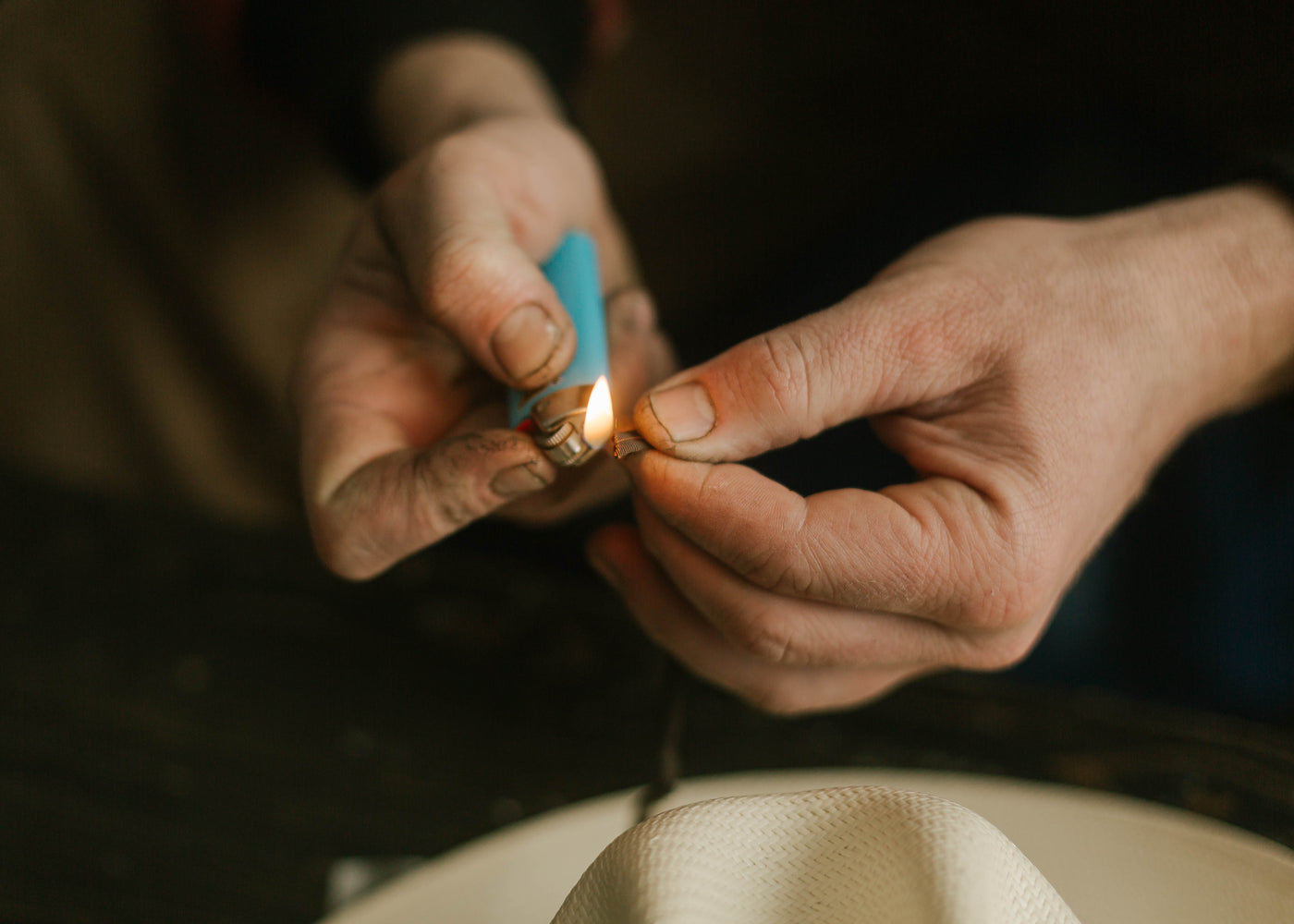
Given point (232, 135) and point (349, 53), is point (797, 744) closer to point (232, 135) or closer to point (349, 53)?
point (349, 53)

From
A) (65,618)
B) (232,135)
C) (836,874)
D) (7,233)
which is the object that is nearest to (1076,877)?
(836,874)

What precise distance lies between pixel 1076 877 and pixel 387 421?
1.38ft

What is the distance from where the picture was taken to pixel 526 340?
478mm

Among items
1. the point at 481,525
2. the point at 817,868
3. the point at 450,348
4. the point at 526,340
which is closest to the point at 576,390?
the point at 526,340

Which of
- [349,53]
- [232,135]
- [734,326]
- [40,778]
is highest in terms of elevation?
[349,53]

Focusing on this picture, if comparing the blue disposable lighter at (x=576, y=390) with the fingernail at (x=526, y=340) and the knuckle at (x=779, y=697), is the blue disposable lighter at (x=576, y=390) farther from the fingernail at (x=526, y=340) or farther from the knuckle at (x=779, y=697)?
the knuckle at (x=779, y=697)

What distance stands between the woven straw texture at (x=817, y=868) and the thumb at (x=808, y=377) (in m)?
0.18

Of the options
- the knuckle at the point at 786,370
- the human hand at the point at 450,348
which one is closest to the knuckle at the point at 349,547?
the human hand at the point at 450,348

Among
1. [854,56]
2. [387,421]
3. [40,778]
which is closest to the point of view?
[387,421]

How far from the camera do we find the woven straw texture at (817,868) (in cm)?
26

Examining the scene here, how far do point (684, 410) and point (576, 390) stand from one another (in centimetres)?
8

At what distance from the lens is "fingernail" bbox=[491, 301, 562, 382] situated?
48 centimetres

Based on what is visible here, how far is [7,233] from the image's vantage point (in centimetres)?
102

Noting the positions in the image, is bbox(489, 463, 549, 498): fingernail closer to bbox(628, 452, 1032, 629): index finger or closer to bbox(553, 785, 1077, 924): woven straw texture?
bbox(628, 452, 1032, 629): index finger
